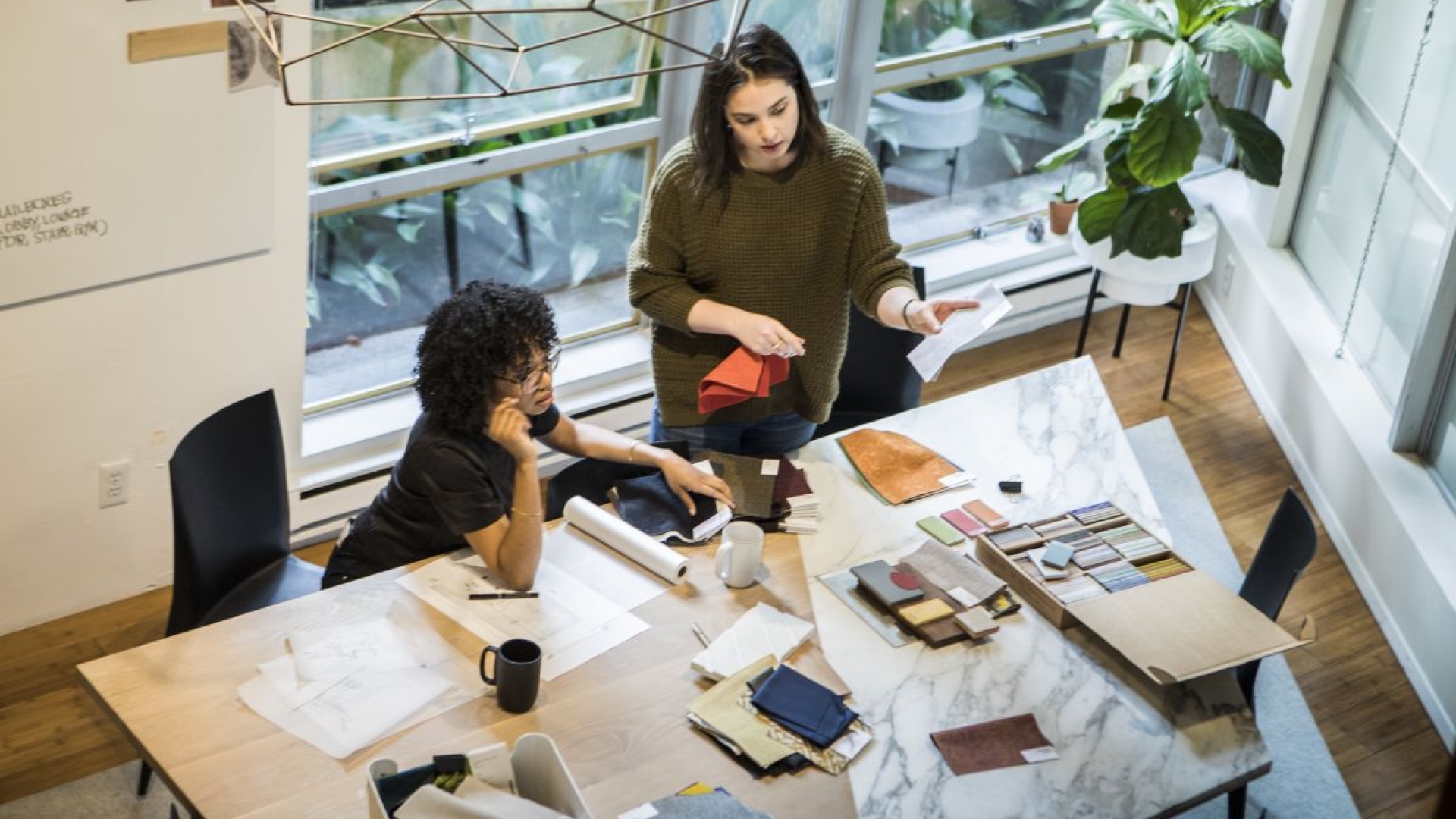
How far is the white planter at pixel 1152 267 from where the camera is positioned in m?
5.28

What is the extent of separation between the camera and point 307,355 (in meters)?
4.62

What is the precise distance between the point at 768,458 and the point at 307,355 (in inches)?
68.4

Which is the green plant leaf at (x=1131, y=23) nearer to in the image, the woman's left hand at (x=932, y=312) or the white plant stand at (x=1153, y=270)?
the white plant stand at (x=1153, y=270)

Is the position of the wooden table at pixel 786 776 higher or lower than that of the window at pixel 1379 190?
lower

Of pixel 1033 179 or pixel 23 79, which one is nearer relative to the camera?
pixel 23 79

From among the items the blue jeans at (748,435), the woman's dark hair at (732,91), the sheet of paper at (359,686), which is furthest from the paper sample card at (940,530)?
the sheet of paper at (359,686)

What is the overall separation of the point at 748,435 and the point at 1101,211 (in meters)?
2.02

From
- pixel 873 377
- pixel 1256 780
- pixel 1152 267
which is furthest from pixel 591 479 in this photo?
pixel 1152 267

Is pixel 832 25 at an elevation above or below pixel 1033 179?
above

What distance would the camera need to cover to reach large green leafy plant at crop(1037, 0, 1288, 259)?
4859 mm

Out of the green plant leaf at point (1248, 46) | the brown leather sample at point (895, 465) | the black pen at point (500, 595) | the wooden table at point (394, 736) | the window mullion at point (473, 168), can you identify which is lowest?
the wooden table at point (394, 736)

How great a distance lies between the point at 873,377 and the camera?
4387 mm

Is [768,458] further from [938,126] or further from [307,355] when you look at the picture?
[938,126]

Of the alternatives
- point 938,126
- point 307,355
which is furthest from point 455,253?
point 938,126
